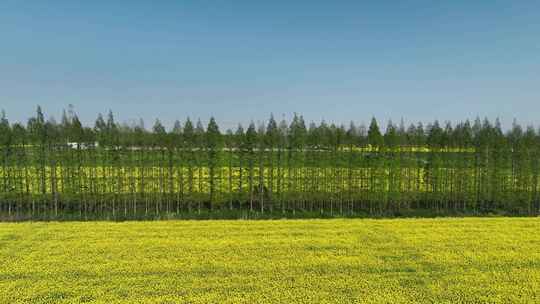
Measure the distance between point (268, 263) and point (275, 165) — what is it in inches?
590

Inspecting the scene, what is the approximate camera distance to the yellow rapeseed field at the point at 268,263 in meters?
7.32

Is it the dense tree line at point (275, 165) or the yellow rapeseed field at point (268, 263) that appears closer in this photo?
the yellow rapeseed field at point (268, 263)

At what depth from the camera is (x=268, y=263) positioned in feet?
29.9

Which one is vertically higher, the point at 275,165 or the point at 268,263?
the point at 275,165

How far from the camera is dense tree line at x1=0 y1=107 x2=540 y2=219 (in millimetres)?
21234

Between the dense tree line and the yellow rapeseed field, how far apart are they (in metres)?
8.74

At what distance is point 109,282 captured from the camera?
25.7ft

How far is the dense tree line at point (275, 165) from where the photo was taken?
21234 millimetres

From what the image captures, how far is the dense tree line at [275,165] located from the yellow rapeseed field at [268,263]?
8.74 m

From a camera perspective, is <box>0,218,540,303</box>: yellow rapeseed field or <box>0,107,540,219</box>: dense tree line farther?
<box>0,107,540,219</box>: dense tree line

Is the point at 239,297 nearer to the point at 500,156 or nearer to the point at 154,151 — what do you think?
the point at 154,151

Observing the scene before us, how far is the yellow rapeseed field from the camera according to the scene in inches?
288

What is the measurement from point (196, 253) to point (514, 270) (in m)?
10.2

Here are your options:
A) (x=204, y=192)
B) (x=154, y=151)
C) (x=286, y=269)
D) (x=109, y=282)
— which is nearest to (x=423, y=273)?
(x=286, y=269)
